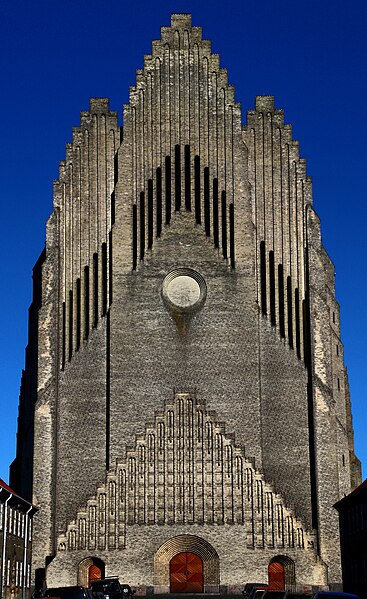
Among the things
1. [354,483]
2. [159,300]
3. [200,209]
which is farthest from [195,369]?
[354,483]

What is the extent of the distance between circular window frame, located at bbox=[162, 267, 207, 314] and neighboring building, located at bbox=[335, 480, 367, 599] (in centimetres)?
1393

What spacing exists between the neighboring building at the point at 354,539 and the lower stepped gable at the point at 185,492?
2.27 meters

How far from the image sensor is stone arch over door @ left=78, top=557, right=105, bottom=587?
206ft

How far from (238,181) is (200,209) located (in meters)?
2.84

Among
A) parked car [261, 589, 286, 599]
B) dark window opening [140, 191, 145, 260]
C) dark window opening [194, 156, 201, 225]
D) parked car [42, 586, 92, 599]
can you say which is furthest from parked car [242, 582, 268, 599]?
dark window opening [194, 156, 201, 225]

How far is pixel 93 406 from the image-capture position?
67500mm

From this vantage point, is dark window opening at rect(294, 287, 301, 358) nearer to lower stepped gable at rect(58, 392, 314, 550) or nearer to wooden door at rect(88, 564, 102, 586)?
lower stepped gable at rect(58, 392, 314, 550)

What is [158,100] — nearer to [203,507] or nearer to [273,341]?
[273,341]

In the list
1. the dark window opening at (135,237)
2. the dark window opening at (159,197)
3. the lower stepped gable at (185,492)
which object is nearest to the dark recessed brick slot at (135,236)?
the dark window opening at (135,237)

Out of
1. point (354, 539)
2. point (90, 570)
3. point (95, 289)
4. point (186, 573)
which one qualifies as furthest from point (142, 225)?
point (354, 539)

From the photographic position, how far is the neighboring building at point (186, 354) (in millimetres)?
63344

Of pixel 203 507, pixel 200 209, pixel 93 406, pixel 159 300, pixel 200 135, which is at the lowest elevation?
pixel 203 507

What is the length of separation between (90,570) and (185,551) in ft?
17.2

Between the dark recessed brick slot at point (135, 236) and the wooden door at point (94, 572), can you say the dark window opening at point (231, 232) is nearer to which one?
the dark recessed brick slot at point (135, 236)
